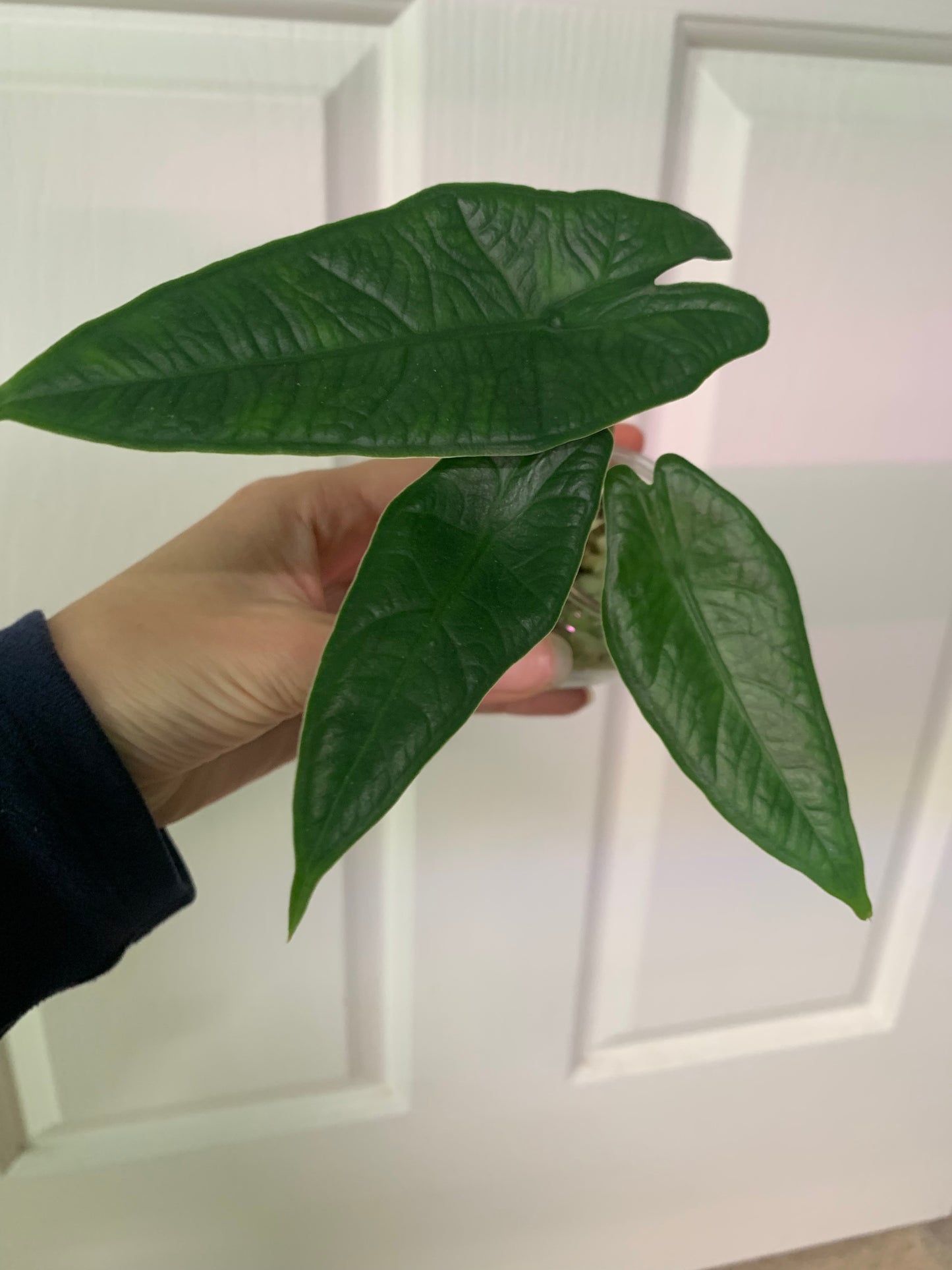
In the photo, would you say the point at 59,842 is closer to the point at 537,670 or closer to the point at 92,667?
the point at 92,667

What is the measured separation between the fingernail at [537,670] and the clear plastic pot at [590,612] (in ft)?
0.17

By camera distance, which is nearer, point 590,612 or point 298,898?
point 298,898

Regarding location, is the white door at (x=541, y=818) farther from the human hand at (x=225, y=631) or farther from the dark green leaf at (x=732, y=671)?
the dark green leaf at (x=732, y=671)

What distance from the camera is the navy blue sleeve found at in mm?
449

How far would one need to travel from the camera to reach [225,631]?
43cm

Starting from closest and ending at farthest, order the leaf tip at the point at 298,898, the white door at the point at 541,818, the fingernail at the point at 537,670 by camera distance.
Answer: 1. the leaf tip at the point at 298,898
2. the fingernail at the point at 537,670
3. the white door at the point at 541,818

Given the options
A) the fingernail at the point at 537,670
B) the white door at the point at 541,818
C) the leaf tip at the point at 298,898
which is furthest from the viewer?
the white door at the point at 541,818

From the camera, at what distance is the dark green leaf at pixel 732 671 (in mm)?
322

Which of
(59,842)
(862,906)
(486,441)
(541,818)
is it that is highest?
(486,441)

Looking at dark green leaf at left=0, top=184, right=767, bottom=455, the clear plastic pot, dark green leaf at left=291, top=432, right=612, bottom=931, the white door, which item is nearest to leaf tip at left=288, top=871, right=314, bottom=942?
dark green leaf at left=291, top=432, right=612, bottom=931

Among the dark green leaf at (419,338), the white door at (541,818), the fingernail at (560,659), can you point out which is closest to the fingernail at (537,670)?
the fingernail at (560,659)

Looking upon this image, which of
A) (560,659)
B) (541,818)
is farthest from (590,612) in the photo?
(541,818)

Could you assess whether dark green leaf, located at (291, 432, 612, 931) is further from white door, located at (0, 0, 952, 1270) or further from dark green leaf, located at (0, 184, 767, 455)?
white door, located at (0, 0, 952, 1270)

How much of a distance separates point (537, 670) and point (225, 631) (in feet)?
0.49
